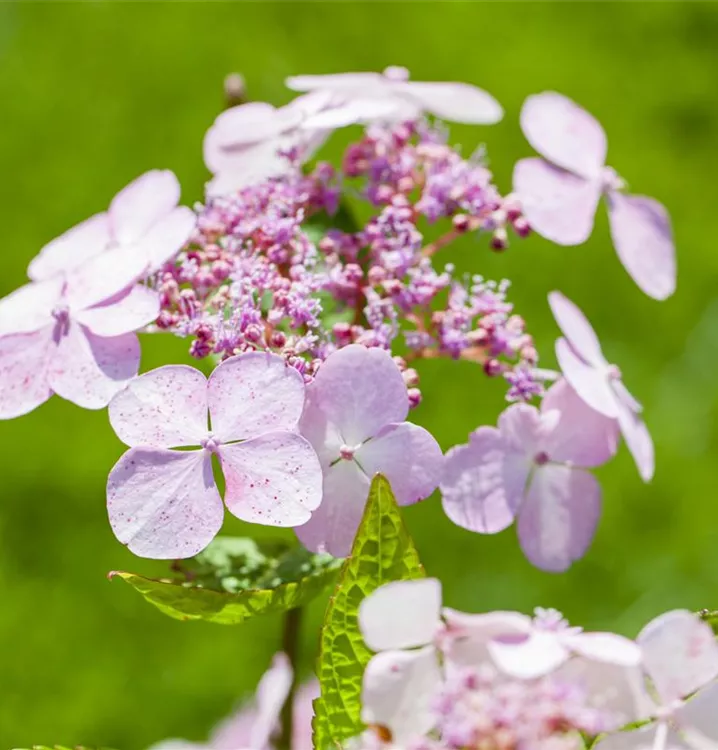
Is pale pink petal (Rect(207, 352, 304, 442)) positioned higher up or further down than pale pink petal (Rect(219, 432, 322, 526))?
higher up

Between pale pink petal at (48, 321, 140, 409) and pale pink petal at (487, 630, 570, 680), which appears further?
pale pink petal at (48, 321, 140, 409)

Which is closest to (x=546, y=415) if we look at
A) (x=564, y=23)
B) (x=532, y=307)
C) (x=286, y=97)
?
(x=532, y=307)

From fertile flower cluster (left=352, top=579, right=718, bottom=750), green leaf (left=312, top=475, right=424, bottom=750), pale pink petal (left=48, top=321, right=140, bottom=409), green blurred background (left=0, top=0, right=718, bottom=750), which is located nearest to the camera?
fertile flower cluster (left=352, top=579, right=718, bottom=750)

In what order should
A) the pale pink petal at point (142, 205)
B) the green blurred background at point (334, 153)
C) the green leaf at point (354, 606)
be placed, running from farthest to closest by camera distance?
1. the green blurred background at point (334, 153)
2. the pale pink petal at point (142, 205)
3. the green leaf at point (354, 606)

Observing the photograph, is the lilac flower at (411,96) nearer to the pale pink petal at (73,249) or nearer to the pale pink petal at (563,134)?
the pale pink petal at (563,134)

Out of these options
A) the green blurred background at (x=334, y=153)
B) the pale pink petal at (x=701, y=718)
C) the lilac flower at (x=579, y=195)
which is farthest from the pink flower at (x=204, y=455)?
the green blurred background at (x=334, y=153)

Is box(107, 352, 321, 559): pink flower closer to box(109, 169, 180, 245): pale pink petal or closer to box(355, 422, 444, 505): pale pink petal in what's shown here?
box(355, 422, 444, 505): pale pink petal

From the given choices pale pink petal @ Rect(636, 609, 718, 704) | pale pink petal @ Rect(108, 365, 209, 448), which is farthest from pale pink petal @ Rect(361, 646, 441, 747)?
pale pink petal @ Rect(108, 365, 209, 448)
